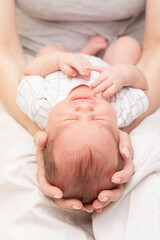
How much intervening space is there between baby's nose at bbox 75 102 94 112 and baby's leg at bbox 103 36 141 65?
0.41 m

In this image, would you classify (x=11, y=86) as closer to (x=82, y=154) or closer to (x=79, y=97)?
(x=79, y=97)

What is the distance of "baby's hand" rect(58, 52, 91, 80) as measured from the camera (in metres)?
1.10

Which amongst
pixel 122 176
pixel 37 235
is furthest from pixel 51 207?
pixel 122 176

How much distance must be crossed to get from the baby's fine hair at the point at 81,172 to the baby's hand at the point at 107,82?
23 cm

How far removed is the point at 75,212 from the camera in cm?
106

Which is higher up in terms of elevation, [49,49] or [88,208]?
A: [49,49]

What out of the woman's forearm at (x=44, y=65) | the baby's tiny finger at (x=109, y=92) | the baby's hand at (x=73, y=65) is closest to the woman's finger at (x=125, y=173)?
the baby's tiny finger at (x=109, y=92)

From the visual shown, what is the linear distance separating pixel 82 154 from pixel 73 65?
1.16 feet

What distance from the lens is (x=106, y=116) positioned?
1.00 metres

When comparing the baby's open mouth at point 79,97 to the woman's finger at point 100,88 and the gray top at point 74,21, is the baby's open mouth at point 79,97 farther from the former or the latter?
the gray top at point 74,21

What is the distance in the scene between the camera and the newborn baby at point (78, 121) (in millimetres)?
899

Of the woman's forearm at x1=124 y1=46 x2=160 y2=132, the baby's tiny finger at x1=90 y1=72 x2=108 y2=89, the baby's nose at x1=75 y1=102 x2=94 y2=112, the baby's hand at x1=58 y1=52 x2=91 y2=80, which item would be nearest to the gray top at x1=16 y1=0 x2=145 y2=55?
the woman's forearm at x1=124 y1=46 x2=160 y2=132

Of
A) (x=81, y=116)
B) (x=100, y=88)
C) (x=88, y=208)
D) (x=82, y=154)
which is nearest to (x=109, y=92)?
(x=100, y=88)

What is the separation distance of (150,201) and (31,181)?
1.20ft
